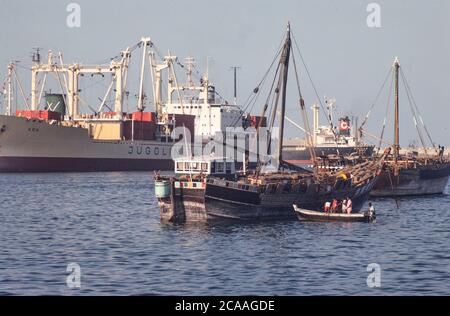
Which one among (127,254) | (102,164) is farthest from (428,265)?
(102,164)

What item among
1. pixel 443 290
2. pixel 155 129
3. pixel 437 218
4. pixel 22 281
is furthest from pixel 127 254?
pixel 155 129

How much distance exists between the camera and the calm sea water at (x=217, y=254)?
35781mm

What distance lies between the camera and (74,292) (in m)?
34.2

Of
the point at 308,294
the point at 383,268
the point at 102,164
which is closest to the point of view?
the point at 308,294

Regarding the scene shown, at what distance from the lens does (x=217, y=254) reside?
1743 inches

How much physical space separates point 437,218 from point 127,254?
106ft

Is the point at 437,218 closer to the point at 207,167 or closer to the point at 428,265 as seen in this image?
the point at 207,167

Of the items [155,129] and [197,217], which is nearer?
[197,217]

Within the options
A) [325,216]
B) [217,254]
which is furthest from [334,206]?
[217,254]

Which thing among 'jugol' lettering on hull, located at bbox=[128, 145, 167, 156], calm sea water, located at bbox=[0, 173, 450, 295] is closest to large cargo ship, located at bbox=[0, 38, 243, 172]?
'jugol' lettering on hull, located at bbox=[128, 145, 167, 156]

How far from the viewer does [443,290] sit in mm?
34938

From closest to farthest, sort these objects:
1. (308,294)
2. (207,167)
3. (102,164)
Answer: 1. (308,294)
2. (207,167)
3. (102,164)

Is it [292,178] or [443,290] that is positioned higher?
[292,178]

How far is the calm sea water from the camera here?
3578 centimetres
